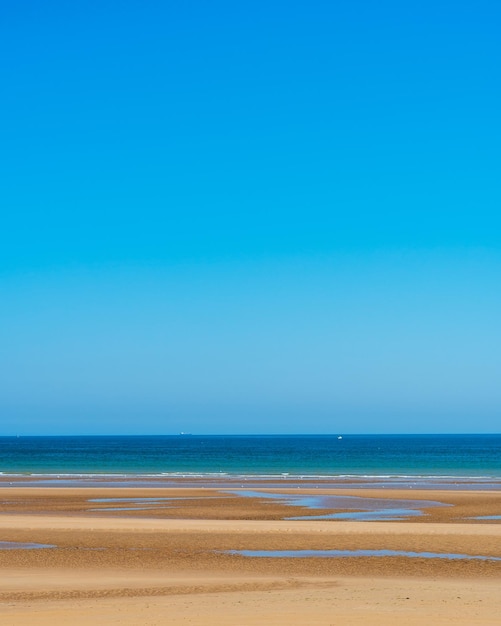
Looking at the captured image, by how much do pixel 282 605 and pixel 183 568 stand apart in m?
5.05

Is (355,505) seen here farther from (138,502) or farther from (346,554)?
(346,554)

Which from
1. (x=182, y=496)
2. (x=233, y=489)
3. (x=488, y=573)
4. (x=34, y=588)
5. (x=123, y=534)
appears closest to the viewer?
(x=34, y=588)

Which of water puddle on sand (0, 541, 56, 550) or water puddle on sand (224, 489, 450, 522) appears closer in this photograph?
water puddle on sand (0, 541, 56, 550)

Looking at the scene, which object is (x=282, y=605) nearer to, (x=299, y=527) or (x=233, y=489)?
(x=299, y=527)

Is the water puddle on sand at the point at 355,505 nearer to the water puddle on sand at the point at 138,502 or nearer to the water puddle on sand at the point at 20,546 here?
the water puddle on sand at the point at 138,502

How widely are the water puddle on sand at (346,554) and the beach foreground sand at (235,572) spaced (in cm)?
44

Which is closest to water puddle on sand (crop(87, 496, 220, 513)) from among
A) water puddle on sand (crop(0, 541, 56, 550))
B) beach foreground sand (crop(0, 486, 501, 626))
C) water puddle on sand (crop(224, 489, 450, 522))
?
beach foreground sand (crop(0, 486, 501, 626))

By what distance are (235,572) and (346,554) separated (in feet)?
12.3

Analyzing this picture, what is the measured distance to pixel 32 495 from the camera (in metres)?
43.2

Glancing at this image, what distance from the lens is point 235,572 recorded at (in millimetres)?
17938

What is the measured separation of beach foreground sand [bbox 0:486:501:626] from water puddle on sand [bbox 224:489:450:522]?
148cm

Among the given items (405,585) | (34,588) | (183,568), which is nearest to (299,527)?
(183,568)

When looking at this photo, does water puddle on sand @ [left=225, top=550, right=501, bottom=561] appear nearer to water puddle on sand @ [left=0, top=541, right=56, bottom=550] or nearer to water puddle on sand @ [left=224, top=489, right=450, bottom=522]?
water puddle on sand @ [left=0, top=541, right=56, bottom=550]

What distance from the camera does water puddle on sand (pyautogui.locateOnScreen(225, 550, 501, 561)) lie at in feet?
65.7
